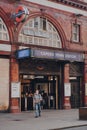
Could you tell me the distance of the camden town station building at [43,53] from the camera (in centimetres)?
2781

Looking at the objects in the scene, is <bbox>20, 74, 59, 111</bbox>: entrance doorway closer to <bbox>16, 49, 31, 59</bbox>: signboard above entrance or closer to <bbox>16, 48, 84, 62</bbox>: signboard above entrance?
<bbox>16, 49, 31, 59</bbox>: signboard above entrance

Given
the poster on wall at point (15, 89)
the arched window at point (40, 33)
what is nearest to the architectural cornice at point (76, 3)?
the arched window at point (40, 33)

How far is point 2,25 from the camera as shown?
91.6 feet

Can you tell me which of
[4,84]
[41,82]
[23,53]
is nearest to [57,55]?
[23,53]

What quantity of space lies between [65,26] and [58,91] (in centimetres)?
612

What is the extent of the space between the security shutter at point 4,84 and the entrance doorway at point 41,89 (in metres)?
2.29

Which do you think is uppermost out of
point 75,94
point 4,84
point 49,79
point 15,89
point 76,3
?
point 76,3

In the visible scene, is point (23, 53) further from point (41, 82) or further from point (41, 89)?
point (41, 89)

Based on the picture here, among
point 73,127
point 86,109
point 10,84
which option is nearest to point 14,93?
point 10,84

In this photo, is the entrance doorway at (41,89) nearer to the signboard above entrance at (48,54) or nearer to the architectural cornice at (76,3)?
the signboard above entrance at (48,54)

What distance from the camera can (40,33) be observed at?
3073 centimetres

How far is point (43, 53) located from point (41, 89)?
540 cm

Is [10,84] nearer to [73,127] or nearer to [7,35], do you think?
[7,35]

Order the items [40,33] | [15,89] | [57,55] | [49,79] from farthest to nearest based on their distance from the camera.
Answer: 1. [49,79]
2. [40,33]
3. [57,55]
4. [15,89]
